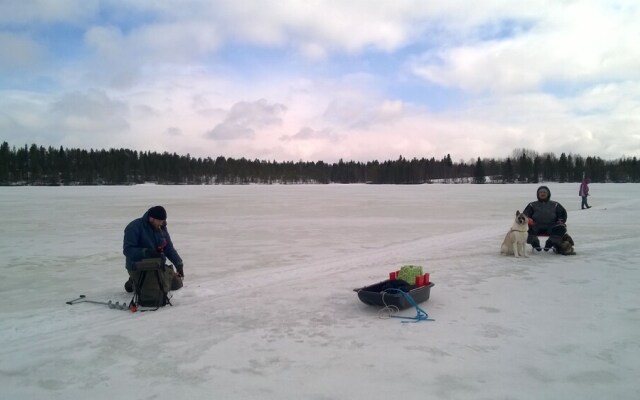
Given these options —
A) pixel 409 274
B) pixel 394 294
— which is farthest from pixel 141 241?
pixel 409 274

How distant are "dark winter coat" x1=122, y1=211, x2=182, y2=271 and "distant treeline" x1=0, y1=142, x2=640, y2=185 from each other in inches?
3219

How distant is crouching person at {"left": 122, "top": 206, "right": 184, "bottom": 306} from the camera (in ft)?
17.0

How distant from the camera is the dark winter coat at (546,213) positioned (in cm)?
873

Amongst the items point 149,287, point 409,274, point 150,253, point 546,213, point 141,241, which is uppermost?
point 546,213

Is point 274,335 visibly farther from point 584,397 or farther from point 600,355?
point 600,355

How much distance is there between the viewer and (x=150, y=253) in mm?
5340

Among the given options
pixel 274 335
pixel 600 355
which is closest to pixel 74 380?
pixel 274 335

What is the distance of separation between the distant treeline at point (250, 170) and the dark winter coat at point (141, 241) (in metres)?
81.8

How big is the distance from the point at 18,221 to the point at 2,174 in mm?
74291

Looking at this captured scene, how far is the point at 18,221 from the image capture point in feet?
51.2

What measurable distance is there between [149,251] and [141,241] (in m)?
0.20

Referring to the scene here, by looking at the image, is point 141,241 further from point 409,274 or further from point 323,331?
point 409,274

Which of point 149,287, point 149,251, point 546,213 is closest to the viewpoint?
point 149,287

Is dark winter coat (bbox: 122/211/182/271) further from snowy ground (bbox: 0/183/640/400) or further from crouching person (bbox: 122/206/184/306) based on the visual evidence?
snowy ground (bbox: 0/183/640/400)
